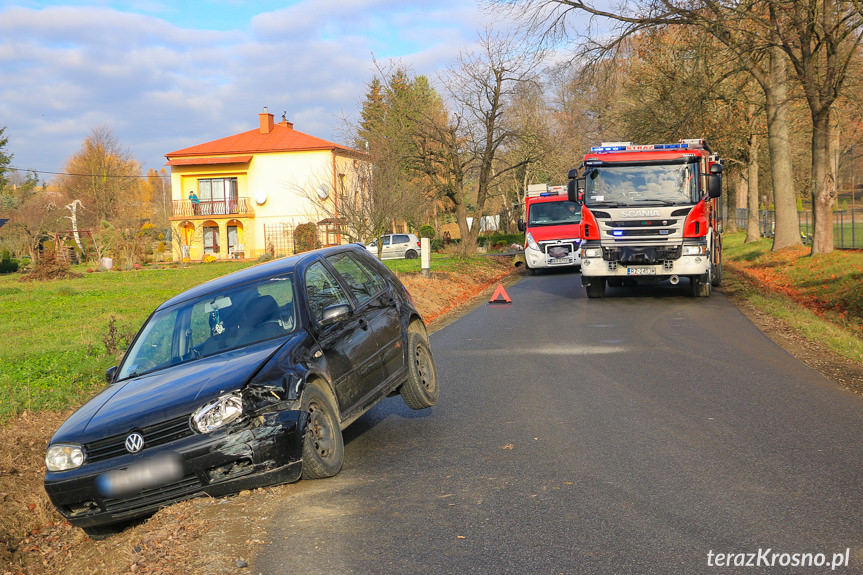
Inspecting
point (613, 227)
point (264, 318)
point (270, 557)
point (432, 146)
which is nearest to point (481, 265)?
point (432, 146)

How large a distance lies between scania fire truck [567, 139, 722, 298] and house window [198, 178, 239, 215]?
40.2 m

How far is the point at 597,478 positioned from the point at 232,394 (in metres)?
2.53

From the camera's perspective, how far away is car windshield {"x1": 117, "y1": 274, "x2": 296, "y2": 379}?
20.9 feet

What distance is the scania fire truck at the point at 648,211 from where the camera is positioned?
1747 centimetres

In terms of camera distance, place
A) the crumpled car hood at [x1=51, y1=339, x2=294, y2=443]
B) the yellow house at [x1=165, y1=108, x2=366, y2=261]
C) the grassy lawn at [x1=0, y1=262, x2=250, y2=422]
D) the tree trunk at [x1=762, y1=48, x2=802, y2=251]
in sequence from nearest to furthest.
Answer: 1. the crumpled car hood at [x1=51, y1=339, x2=294, y2=443]
2. the grassy lawn at [x1=0, y1=262, x2=250, y2=422]
3. the tree trunk at [x1=762, y1=48, x2=802, y2=251]
4. the yellow house at [x1=165, y1=108, x2=366, y2=261]

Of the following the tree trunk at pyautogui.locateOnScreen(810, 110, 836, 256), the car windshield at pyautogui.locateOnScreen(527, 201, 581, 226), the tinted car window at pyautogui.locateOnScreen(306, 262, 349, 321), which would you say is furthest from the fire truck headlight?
the tinted car window at pyautogui.locateOnScreen(306, 262, 349, 321)

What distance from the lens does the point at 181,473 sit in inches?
202

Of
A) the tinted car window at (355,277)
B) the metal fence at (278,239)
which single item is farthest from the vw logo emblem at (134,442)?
the metal fence at (278,239)

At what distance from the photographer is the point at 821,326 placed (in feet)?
43.0

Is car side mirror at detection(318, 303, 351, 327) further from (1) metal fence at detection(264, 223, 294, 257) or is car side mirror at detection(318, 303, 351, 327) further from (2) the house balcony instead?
(2) the house balcony

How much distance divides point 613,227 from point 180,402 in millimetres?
13907

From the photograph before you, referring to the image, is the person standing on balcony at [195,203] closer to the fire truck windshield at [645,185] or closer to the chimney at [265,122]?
the chimney at [265,122]

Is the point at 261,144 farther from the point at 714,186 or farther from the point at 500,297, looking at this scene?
the point at 714,186

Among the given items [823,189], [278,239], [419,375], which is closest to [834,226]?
[823,189]
